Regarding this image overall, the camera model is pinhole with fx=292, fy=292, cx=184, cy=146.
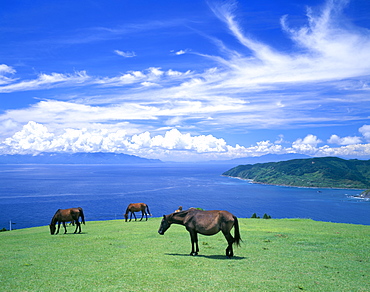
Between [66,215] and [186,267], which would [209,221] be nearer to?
[186,267]

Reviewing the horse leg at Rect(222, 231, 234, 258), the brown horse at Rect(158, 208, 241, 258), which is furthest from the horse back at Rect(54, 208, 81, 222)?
the horse leg at Rect(222, 231, 234, 258)

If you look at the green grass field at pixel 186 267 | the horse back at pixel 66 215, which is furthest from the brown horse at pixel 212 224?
the horse back at pixel 66 215

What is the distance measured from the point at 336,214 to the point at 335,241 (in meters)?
131

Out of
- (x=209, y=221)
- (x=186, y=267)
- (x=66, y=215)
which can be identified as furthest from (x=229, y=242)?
(x=66, y=215)

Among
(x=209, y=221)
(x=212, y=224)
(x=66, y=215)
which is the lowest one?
(x=66, y=215)

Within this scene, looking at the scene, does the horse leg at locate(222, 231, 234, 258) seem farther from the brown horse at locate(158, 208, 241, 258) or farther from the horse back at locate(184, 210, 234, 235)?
the horse back at locate(184, 210, 234, 235)

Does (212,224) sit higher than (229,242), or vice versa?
(212,224)

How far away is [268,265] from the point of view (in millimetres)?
11633

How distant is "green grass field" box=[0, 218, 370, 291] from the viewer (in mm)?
9039

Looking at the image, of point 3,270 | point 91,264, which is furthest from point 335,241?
point 3,270

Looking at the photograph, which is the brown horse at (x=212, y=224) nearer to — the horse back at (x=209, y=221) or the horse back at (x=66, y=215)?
the horse back at (x=209, y=221)

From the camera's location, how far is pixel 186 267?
11148 millimetres

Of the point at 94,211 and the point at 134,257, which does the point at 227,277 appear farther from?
the point at 94,211

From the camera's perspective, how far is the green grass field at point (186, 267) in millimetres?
9039
